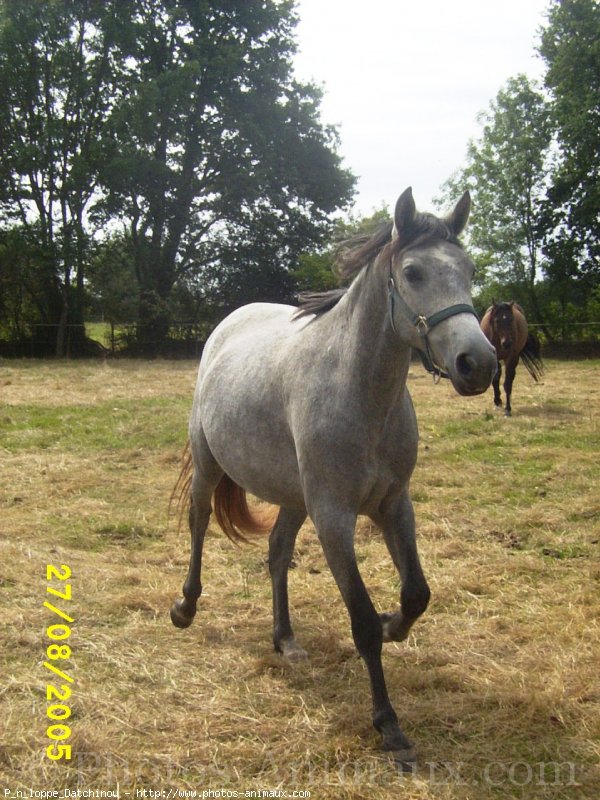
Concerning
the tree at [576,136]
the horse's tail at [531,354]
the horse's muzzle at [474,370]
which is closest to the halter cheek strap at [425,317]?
the horse's muzzle at [474,370]

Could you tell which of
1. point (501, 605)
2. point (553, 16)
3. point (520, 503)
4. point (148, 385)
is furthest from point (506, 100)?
point (501, 605)

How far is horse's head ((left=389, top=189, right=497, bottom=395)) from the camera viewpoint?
2357mm

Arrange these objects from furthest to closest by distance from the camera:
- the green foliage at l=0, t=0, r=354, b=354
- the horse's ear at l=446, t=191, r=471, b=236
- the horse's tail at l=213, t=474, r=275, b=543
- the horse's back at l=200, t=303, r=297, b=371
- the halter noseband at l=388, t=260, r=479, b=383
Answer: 1. the green foliage at l=0, t=0, r=354, b=354
2. the horse's tail at l=213, t=474, r=275, b=543
3. the horse's back at l=200, t=303, r=297, b=371
4. the horse's ear at l=446, t=191, r=471, b=236
5. the halter noseband at l=388, t=260, r=479, b=383

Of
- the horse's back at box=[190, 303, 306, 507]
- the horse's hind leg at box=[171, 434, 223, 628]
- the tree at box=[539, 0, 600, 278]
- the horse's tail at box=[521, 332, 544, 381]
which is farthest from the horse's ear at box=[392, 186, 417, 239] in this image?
the tree at box=[539, 0, 600, 278]

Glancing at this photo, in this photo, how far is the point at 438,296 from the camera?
2.54 metres

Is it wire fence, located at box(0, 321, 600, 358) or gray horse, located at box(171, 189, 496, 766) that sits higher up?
gray horse, located at box(171, 189, 496, 766)

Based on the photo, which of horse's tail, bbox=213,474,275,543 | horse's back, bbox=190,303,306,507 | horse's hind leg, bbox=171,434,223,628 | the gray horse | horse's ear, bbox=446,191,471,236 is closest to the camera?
the gray horse

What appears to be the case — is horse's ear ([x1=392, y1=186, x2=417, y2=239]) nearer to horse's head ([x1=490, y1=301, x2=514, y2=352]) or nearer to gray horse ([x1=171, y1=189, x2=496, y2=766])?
gray horse ([x1=171, y1=189, x2=496, y2=766])

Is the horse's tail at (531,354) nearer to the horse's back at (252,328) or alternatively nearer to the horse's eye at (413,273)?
the horse's back at (252,328)

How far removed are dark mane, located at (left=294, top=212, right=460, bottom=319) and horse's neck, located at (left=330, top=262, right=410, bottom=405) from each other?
9 cm

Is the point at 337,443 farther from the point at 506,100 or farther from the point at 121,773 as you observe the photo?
the point at 506,100

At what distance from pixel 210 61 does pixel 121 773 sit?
87.0ft

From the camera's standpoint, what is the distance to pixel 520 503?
6.01m

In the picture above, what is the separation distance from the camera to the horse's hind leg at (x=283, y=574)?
3633mm
